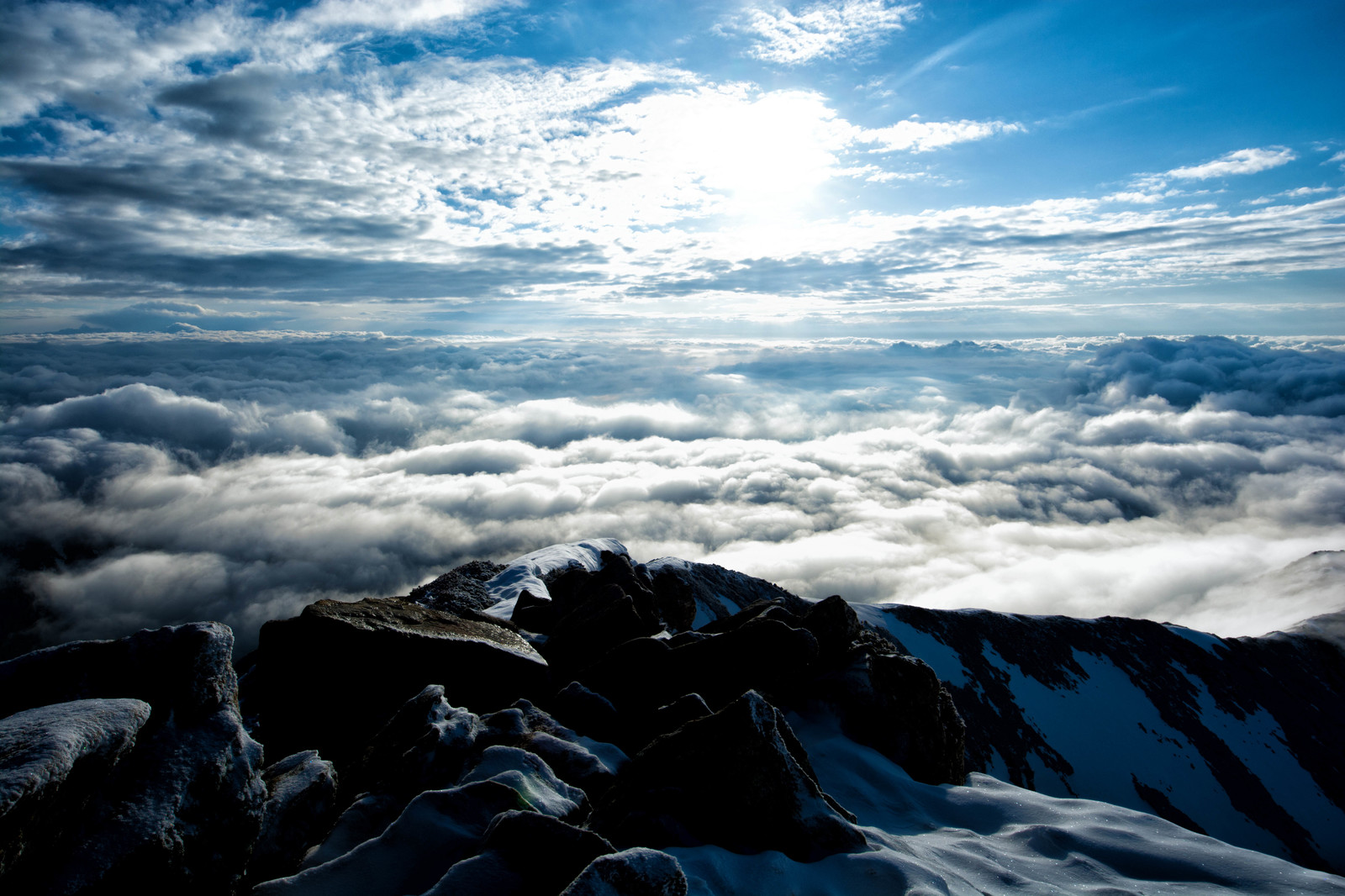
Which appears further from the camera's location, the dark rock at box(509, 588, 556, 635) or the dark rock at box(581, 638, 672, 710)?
the dark rock at box(509, 588, 556, 635)

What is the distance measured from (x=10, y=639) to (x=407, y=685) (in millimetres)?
292319

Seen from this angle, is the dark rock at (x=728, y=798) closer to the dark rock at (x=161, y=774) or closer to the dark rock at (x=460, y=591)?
the dark rock at (x=161, y=774)

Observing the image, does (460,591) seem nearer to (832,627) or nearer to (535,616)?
(535,616)

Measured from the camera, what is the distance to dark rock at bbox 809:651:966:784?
14.3 m

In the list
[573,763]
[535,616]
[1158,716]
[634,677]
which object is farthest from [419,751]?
[1158,716]

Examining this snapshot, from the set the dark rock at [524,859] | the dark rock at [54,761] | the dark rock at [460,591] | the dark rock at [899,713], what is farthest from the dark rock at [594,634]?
the dark rock at [460,591]

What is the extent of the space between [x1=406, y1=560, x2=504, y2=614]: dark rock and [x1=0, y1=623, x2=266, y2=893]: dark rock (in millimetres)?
24564

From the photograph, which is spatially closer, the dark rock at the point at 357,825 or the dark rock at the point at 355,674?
the dark rock at the point at 357,825

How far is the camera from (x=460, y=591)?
38.1 metres

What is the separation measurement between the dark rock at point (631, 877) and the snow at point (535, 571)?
65.5 feet

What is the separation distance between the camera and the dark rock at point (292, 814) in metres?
7.40

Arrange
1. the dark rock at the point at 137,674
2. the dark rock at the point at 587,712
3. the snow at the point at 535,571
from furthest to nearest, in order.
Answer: the snow at the point at 535,571, the dark rock at the point at 587,712, the dark rock at the point at 137,674

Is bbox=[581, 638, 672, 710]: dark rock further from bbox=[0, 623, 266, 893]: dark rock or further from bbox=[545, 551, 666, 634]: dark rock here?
bbox=[0, 623, 266, 893]: dark rock

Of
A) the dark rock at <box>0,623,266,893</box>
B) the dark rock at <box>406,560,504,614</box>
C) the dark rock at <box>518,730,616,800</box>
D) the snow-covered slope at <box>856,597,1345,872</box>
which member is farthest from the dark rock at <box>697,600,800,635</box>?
the snow-covered slope at <box>856,597,1345,872</box>
